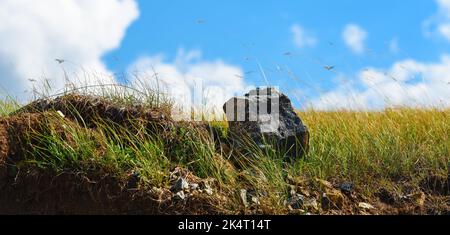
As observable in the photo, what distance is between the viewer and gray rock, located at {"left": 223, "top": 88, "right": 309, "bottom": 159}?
691 cm

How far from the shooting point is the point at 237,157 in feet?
22.2

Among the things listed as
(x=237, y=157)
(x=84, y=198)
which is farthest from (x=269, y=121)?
(x=84, y=198)

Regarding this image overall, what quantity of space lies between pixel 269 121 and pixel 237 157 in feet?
1.88

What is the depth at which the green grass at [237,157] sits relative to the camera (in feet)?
20.0

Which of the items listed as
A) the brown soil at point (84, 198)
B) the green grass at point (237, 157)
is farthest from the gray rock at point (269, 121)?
the brown soil at point (84, 198)

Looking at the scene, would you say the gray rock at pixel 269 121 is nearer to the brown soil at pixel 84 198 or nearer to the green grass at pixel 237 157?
the green grass at pixel 237 157

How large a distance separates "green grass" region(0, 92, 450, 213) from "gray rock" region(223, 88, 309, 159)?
150 millimetres

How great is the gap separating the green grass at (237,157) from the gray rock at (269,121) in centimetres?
15

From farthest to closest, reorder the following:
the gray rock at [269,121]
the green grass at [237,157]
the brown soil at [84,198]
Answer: the gray rock at [269,121]
the green grass at [237,157]
the brown soil at [84,198]

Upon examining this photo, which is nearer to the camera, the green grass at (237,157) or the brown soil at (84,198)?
the brown soil at (84,198)

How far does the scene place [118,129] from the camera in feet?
22.6

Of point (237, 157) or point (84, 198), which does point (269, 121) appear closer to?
point (237, 157)
